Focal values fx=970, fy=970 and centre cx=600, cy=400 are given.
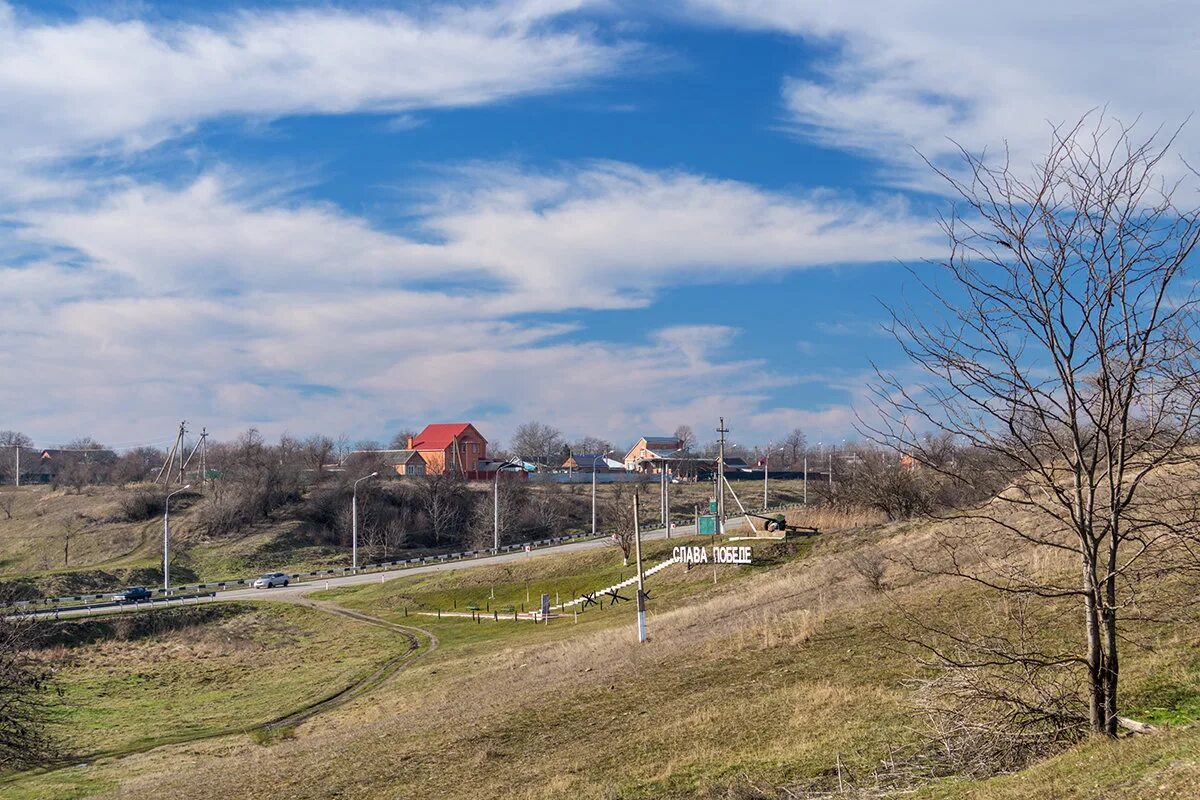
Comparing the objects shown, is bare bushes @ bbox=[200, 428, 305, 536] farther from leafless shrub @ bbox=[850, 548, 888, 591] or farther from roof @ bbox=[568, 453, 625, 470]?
leafless shrub @ bbox=[850, 548, 888, 591]

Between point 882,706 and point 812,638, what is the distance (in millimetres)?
6874

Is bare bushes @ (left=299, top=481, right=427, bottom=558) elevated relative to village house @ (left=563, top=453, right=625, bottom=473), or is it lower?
lower

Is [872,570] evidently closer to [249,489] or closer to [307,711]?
[307,711]

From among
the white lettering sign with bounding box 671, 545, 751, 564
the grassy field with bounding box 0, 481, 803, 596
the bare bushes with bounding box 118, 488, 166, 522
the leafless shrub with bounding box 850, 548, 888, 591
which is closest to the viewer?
the leafless shrub with bounding box 850, 548, 888, 591

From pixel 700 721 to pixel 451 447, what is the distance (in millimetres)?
110827

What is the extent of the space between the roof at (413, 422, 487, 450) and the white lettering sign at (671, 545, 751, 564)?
77.7 m

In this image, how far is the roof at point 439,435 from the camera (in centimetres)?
12640

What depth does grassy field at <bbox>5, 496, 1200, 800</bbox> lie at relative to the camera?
36.9 ft

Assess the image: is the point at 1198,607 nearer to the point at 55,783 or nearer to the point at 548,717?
the point at 548,717

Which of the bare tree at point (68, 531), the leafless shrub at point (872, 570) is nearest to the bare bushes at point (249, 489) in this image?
the bare tree at point (68, 531)

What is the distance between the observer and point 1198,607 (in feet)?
50.3

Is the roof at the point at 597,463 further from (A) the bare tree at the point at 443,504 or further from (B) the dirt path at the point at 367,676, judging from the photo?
(B) the dirt path at the point at 367,676

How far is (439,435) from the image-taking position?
129500 millimetres

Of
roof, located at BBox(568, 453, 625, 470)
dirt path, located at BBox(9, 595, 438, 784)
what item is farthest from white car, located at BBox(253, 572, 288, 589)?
roof, located at BBox(568, 453, 625, 470)
